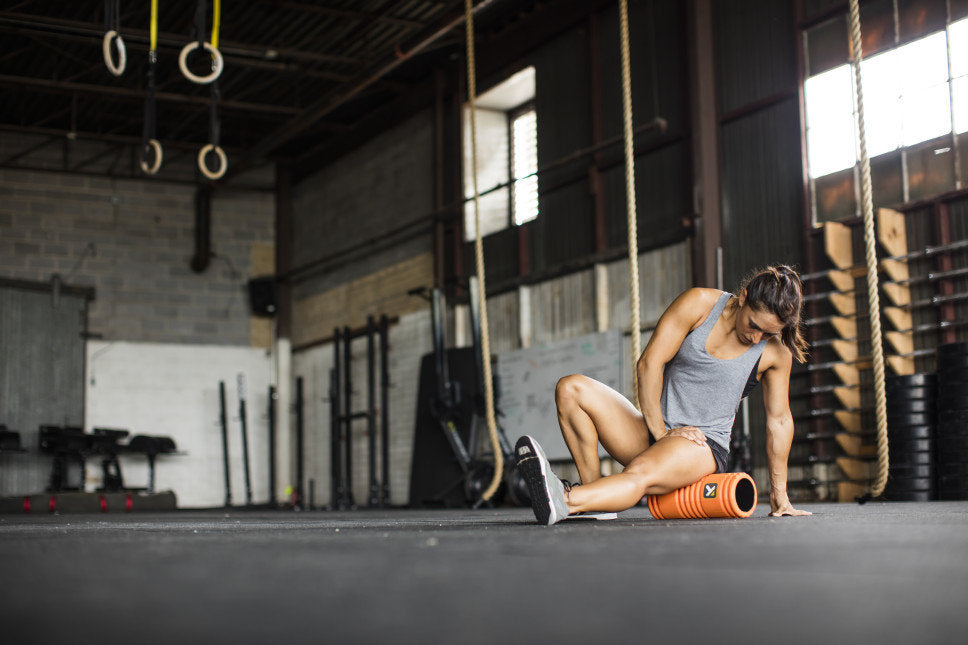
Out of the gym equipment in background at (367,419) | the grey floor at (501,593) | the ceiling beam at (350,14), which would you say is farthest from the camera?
the gym equipment in background at (367,419)

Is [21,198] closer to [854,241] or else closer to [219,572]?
[854,241]

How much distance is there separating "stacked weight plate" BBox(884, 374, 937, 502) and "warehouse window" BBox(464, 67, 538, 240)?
5.00 metres

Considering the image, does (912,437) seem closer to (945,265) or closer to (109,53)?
(945,265)

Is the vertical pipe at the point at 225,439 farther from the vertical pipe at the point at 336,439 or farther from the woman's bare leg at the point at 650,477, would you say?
the woman's bare leg at the point at 650,477

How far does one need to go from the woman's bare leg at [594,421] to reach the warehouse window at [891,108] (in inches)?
178

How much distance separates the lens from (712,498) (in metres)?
3.19

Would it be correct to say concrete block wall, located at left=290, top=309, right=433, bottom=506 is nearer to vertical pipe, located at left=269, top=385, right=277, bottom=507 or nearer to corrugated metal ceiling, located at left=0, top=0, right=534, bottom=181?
vertical pipe, located at left=269, top=385, right=277, bottom=507

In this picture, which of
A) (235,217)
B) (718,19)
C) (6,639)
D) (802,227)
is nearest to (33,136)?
(235,217)

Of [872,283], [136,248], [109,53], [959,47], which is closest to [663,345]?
[872,283]

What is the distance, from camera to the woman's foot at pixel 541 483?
9.18 ft

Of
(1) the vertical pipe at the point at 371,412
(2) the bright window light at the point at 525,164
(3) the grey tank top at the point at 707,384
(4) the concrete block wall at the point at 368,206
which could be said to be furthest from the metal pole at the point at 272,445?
(3) the grey tank top at the point at 707,384

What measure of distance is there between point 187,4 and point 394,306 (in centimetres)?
416

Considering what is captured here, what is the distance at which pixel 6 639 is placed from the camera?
87cm

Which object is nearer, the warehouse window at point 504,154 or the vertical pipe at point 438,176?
the warehouse window at point 504,154
